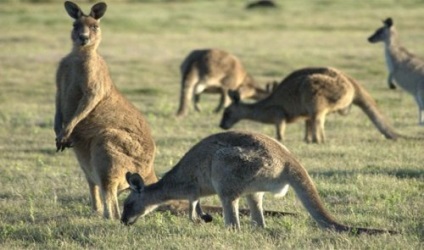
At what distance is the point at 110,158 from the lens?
7430 millimetres

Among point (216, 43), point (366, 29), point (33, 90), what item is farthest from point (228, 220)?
point (366, 29)

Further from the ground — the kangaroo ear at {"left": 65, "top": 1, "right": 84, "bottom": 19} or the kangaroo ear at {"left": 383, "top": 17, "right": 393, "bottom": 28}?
the kangaroo ear at {"left": 65, "top": 1, "right": 84, "bottom": 19}

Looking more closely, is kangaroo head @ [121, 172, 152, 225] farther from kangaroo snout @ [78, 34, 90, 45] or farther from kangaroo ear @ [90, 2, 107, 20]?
kangaroo ear @ [90, 2, 107, 20]

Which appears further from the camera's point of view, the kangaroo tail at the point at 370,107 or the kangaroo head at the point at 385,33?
the kangaroo head at the point at 385,33

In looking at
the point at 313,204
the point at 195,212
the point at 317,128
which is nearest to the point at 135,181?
the point at 195,212

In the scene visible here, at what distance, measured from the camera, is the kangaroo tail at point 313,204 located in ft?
20.7

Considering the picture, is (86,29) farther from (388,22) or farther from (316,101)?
(388,22)

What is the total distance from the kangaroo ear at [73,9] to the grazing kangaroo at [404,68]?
307 inches

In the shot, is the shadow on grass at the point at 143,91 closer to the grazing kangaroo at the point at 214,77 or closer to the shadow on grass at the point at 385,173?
the grazing kangaroo at the point at 214,77

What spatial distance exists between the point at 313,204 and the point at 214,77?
1076cm

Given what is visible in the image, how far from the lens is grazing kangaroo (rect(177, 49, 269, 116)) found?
16.8 m

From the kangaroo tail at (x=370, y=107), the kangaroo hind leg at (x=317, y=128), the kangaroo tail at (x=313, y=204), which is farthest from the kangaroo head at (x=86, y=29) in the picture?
the kangaroo tail at (x=370, y=107)

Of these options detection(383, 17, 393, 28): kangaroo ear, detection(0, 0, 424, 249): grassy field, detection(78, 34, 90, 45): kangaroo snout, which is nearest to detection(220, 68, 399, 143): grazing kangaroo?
detection(0, 0, 424, 249): grassy field

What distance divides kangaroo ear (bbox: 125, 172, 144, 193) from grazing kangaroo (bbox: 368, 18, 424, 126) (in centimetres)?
833
